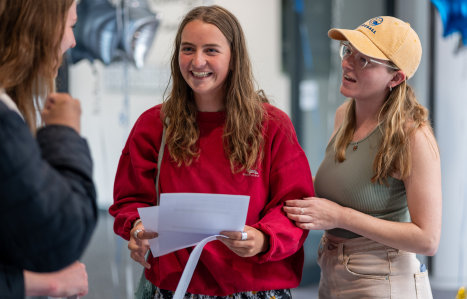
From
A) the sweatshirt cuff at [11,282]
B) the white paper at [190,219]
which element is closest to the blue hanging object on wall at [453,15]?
the white paper at [190,219]

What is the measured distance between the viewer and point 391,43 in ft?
5.00

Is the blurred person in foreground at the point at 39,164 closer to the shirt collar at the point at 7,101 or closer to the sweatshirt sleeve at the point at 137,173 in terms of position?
the shirt collar at the point at 7,101

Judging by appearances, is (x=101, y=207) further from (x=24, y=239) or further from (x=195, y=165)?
(x=24, y=239)

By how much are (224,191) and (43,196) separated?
2.33 ft

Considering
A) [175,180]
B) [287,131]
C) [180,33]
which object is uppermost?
[180,33]

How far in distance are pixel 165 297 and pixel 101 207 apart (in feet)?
8.58

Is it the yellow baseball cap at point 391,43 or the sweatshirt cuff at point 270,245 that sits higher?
the yellow baseball cap at point 391,43

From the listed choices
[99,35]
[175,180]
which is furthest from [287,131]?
[99,35]

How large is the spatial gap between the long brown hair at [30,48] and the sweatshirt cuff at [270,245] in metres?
0.73

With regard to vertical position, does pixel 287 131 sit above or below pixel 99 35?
below

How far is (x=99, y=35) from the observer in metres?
3.05

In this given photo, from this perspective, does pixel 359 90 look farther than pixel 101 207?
No

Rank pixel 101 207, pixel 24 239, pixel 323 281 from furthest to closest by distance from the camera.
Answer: pixel 101 207, pixel 323 281, pixel 24 239

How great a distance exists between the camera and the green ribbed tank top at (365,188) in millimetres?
1521
